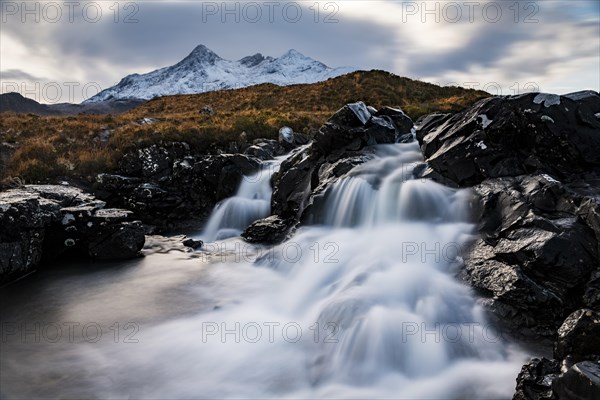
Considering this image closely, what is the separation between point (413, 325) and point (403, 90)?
112 ft

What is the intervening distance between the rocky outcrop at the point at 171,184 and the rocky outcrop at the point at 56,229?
9.70 ft

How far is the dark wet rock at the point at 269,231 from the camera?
1352cm

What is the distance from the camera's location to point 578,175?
9.90 metres

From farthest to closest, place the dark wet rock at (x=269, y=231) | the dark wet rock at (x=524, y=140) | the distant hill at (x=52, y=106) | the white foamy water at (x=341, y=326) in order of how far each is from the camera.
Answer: the distant hill at (x=52, y=106) → the dark wet rock at (x=269, y=231) → the dark wet rock at (x=524, y=140) → the white foamy water at (x=341, y=326)

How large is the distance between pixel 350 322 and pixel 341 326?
0.62 ft

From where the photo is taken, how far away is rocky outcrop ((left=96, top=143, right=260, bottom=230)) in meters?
16.5

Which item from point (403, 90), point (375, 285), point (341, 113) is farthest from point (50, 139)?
point (403, 90)

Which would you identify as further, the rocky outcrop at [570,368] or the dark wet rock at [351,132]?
the dark wet rock at [351,132]

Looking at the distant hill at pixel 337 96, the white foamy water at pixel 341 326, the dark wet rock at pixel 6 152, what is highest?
the distant hill at pixel 337 96

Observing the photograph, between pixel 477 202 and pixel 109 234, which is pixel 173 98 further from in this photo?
pixel 477 202

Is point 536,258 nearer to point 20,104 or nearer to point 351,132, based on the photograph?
point 351,132

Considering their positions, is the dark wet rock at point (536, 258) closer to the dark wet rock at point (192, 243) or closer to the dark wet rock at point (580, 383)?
the dark wet rock at point (580, 383)

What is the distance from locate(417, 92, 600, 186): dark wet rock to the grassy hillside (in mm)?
12871

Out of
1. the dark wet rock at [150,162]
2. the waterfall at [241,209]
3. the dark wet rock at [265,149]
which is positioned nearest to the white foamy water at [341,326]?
the waterfall at [241,209]
